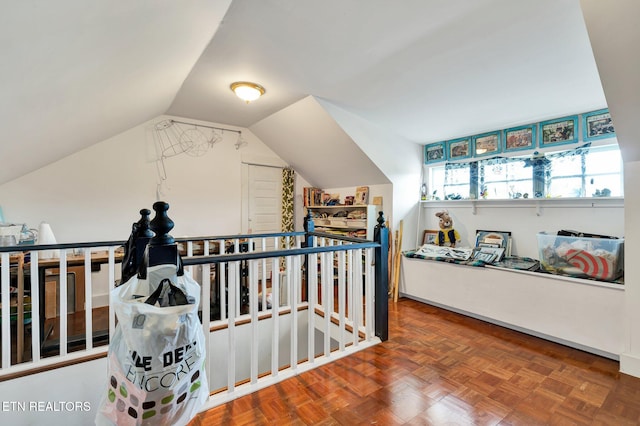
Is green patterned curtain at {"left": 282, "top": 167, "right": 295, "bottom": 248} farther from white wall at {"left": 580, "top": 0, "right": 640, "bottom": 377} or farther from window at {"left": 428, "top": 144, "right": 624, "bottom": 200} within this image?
white wall at {"left": 580, "top": 0, "right": 640, "bottom": 377}

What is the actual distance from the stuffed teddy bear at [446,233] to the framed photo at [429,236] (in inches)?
5.9

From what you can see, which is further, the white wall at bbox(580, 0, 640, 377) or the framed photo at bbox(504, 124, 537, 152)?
the framed photo at bbox(504, 124, 537, 152)

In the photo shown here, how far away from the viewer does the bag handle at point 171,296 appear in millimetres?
944

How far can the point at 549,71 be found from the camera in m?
2.19

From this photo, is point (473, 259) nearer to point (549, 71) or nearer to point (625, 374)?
point (625, 374)

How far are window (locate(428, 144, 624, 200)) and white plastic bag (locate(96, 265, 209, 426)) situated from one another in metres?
3.71

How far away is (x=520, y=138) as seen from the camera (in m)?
3.38

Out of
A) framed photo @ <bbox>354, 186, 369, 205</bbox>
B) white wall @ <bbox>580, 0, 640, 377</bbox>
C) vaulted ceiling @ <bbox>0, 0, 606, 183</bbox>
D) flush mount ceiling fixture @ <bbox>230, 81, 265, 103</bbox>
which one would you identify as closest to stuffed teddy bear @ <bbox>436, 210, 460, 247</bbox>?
framed photo @ <bbox>354, 186, 369, 205</bbox>

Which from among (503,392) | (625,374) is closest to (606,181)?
(625,374)

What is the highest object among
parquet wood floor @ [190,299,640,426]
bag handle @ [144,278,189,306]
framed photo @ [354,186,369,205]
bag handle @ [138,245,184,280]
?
framed photo @ [354,186,369,205]

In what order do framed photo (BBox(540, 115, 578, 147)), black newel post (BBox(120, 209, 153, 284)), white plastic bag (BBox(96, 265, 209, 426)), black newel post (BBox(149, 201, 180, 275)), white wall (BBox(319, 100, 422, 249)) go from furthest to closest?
1. white wall (BBox(319, 100, 422, 249))
2. framed photo (BBox(540, 115, 578, 147))
3. black newel post (BBox(120, 209, 153, 284))
4. black newel post (BBox(149, 201, 180, 275))
5. white plastic bag (BBox(96, 265, 209, 426))

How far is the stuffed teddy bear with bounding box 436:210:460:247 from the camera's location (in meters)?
3.85

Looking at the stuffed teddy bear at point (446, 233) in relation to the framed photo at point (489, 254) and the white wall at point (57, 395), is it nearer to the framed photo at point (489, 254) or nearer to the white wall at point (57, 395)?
the framed photo at point (489, 254)

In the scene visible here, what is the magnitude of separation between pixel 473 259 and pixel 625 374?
1.40 m
